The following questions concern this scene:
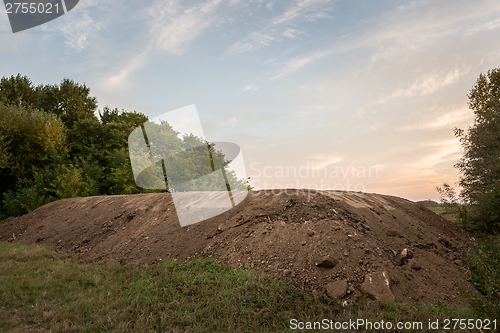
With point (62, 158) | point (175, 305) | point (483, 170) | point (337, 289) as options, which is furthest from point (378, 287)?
point (62, 158)

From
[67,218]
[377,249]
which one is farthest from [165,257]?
[67,218]

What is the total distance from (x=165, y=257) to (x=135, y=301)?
2095mm

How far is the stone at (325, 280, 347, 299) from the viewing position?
5.68m

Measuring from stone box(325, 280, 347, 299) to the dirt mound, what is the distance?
2 cm

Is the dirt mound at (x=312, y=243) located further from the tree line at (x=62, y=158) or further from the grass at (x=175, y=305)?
the tree line at (x=62, y=158)

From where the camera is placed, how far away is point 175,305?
18.4ft

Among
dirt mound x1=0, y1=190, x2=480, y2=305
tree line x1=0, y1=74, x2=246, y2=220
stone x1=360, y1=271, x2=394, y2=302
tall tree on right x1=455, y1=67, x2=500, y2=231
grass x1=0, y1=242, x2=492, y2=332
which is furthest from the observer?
tree line x1=0, y1=74, x2=246, y2=220

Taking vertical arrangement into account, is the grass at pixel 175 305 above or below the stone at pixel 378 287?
above

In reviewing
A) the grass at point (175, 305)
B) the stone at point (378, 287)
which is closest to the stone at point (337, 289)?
the grass at point (175, 305)

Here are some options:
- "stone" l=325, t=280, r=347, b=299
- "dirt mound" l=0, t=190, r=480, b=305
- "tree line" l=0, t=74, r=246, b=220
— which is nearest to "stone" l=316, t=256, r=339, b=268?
"dirt mound" l=0, t=190, r=480, b=305

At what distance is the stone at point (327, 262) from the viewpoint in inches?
244

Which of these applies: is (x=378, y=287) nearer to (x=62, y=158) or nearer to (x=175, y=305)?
(x=175, y=305)

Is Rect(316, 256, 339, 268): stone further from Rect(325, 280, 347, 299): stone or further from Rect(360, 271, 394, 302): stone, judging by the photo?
Rect(360, 271, 394, 302): stone

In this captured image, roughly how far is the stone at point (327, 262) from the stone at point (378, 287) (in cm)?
56
